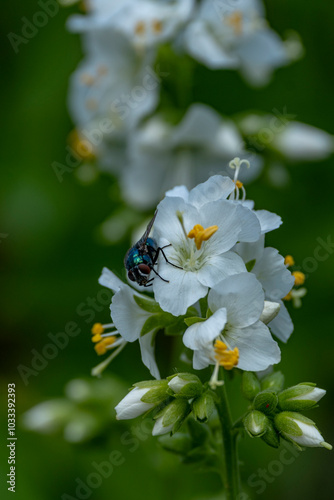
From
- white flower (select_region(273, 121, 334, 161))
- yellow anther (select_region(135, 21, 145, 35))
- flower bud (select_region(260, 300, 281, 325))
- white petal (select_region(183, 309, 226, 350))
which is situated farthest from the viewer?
white flower (select_region(273, 121, 334, 161))

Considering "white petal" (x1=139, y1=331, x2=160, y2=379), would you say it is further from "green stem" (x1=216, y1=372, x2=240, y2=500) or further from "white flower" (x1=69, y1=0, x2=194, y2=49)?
"white flower" (x1=69, y1=0, x2=194, y2=49)

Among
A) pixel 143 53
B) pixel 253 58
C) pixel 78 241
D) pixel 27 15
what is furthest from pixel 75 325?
pixel 27 15

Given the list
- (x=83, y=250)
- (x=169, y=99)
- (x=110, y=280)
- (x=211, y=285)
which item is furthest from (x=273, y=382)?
(x=83, y=250)

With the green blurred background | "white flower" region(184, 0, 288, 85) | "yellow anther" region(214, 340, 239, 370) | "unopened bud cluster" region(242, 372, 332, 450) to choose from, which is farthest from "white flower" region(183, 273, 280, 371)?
"white flower" region(184, 0, 288, 85)

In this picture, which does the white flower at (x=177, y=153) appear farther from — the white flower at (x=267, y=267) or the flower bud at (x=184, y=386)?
the flower bud at (x=184, y=386)

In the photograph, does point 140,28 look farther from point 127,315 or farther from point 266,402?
point 266,402

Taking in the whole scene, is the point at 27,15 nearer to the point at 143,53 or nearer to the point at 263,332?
the point at 143,53
